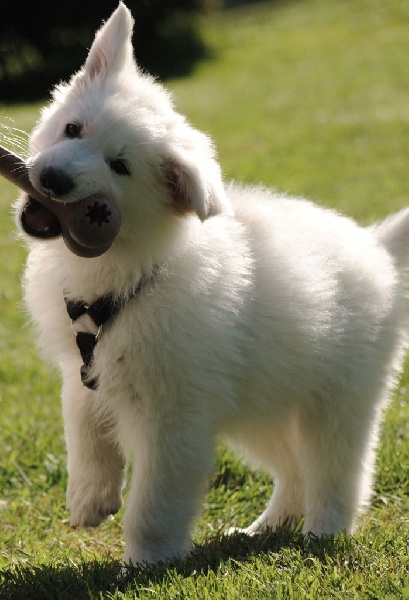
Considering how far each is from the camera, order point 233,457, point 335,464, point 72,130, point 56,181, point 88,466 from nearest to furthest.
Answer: point 56,181 → point 72,130 → point 88,466 → point 335,464 → point 233,457

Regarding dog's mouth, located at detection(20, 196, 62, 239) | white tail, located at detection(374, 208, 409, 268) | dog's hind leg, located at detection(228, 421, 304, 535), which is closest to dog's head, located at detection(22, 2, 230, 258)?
dog's mouth, located at detection(20, 196, 62, 239)

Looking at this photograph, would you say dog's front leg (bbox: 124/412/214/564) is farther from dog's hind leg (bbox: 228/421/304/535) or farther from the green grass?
dog's hind leg (bbox: 228/421/304/535)

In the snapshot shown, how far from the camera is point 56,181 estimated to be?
10.6ft

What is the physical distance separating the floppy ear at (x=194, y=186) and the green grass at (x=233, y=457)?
1.02 m

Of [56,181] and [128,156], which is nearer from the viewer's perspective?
[56,181]

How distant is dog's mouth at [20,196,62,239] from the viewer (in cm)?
353

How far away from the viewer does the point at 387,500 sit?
462 cm

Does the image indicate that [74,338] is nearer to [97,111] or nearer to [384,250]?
[97,111]

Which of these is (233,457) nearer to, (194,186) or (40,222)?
(40,222)

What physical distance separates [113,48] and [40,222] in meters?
0.84

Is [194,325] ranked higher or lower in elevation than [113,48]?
lower

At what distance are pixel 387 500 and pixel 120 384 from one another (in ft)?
5.66

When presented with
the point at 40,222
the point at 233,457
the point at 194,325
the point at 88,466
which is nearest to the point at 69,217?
the point at 40,222

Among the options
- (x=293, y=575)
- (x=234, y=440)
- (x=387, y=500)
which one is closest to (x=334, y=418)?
(x=234, y=440)
